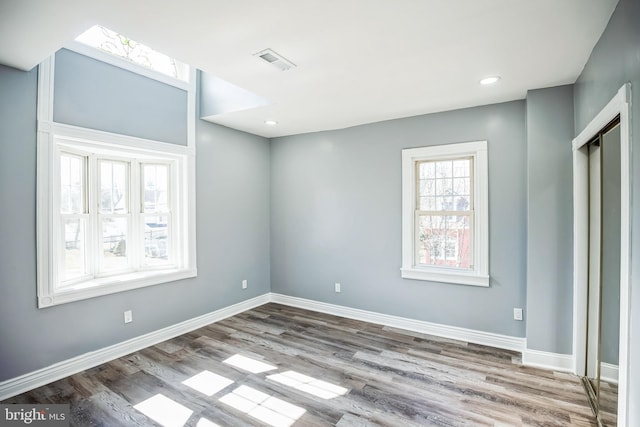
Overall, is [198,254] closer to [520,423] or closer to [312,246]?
[312,246]

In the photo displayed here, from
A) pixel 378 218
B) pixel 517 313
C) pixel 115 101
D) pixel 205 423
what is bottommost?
pixel 205 423

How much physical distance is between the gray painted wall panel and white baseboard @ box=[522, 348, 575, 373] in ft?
14.1

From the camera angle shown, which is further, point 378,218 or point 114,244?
point 378,218

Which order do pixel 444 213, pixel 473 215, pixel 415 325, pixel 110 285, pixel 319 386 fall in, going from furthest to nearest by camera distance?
pixel 415 325, pixel 444 213, pixel 473 215, pixel 110 285, pixel 319 386

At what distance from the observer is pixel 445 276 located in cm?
356

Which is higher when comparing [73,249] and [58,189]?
[58,189]

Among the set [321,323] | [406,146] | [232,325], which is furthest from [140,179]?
[406,146]

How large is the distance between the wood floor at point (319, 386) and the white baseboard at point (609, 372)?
0.38 meters

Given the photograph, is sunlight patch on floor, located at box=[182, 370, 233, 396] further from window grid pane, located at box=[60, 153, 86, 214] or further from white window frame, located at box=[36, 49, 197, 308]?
window grid pane, located at box=[60, 153, 86, 214]

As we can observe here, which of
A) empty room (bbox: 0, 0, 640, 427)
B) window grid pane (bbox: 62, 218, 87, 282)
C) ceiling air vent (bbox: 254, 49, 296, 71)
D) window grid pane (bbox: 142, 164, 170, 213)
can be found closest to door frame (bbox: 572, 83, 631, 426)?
empty room (bbox: 0, 0, 640, 427)

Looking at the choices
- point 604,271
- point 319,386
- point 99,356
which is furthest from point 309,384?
point 604,271

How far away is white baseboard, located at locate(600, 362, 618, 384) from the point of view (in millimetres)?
1821

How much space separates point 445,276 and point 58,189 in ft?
12.8

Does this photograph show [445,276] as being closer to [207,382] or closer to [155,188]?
[207,382]
